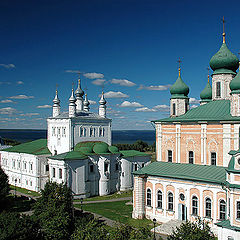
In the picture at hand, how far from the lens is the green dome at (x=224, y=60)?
83.9ft

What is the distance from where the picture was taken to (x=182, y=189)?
21.5 meters

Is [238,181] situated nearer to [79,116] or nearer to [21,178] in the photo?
[79,116]

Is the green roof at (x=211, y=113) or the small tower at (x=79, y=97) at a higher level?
the small tower at (x=79, y=97)

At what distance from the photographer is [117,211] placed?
84.4 feet

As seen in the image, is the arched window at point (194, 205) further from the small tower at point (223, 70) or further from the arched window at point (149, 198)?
the small tower at point (223, 70)

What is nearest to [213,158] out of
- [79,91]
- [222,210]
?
[222,210]

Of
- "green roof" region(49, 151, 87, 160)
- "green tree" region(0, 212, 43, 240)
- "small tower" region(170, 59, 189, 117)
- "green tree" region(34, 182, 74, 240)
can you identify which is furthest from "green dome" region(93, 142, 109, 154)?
"green tree" region(0, 212, 43, 240)

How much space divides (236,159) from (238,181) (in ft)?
4.08

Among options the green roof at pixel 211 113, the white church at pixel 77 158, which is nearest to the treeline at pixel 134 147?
the white church at pixel 77 158

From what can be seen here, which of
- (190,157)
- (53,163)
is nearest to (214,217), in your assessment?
(190,157)

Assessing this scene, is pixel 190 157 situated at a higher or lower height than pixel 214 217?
higher

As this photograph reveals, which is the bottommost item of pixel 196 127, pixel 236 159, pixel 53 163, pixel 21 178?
pixel 21 178

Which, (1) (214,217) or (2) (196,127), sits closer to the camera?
(1) (214,217)

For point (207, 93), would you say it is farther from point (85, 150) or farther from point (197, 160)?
point (85, 150)
